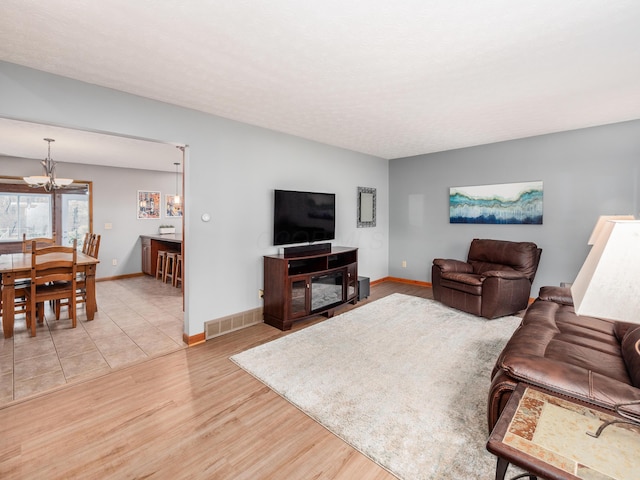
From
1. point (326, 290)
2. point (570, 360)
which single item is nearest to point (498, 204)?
point (326, 290)

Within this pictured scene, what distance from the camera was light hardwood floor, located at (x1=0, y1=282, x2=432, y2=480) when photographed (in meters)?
1.65

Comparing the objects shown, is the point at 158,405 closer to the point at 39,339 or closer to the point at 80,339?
the point at 80,339

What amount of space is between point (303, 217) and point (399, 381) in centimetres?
238

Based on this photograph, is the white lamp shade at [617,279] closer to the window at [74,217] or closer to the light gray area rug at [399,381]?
the light gray area rug at [399,381]

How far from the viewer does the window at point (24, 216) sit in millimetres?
5914

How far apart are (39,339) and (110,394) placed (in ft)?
5.52

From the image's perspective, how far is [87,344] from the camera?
3.15 meters

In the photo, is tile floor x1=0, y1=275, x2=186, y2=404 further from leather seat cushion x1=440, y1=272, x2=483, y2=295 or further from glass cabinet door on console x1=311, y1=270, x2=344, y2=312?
leather seat cushion x1=440, y1=272, x2=483, y2=295

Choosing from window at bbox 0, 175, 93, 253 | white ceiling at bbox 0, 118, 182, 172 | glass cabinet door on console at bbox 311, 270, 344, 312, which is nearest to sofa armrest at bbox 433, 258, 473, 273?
glass cabinet door on console at bbox 311, 270, 344, 312

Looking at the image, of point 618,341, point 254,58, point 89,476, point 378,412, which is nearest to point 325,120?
point 254,58

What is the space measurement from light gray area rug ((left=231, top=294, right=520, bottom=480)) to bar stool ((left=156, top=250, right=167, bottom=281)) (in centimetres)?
372

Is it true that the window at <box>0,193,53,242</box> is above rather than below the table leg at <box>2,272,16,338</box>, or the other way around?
above

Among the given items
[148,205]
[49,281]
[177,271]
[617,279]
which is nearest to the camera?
[617,279]

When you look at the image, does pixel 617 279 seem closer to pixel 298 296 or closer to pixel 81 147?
pixel 298 296
